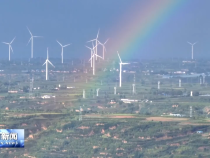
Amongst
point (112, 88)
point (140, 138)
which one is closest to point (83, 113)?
point (140, 138)

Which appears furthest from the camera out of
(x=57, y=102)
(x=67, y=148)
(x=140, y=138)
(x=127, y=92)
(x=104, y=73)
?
(x=104, y=73)

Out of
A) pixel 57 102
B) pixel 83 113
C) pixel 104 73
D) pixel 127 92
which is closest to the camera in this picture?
pixel 83 113

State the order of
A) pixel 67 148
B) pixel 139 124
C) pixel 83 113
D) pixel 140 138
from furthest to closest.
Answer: pixel 83 113 < pixel 139 124 < pixel 140 138 < pixel 67 148

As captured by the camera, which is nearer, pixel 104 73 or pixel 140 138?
pixel 140 138

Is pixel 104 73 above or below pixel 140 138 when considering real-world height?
above

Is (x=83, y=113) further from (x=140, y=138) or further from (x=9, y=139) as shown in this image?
(x=9, y=139)

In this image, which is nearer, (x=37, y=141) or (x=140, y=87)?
(x=37, y=141)

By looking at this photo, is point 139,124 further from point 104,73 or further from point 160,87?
point 104,73

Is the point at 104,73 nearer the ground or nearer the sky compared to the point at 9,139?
nearer the sky

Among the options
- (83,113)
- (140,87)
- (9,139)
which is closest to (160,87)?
(140,87)
